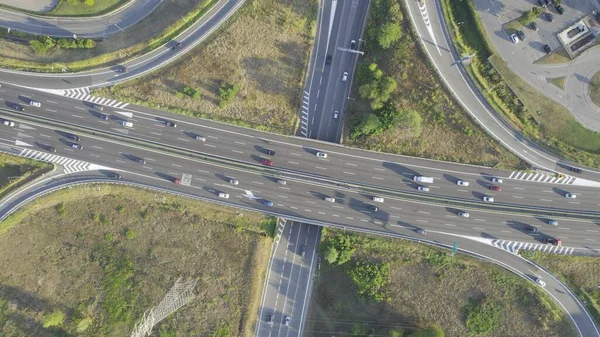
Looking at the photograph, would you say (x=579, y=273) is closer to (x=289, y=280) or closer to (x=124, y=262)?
(x=289, y=280)

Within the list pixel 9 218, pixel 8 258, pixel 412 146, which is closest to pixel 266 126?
pixel 412 146

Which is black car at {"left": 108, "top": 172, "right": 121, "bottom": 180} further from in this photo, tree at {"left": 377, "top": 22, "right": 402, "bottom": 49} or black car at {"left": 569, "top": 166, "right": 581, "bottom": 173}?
black car at {"left": 569, "top": 166, "right": 581, "bottom": 173}

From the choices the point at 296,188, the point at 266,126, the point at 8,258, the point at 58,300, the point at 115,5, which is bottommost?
the point at 58,300

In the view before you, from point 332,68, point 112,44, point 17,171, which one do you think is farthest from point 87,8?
point 332,68

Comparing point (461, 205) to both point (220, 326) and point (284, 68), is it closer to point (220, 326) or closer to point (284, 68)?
point (284, 68)

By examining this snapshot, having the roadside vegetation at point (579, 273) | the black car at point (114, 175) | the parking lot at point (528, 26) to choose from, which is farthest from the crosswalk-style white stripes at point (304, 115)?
the roadside vegetation at point (579, 273)

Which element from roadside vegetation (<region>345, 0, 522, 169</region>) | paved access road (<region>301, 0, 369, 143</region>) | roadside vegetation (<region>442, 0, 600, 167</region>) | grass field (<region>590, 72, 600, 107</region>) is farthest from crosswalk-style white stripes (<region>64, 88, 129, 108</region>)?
grass field (<region>590, 72, 600, 107</region>)

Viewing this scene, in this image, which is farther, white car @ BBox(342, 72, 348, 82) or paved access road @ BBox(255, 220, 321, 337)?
paved access road @ BBox(255, 220, 321, 337)
